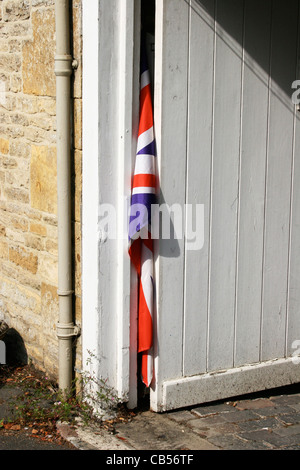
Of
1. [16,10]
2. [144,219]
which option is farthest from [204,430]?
[16,10]

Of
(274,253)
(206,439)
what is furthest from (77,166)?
(206,439)

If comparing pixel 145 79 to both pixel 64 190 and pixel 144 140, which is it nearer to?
pixel 144 140

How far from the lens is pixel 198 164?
4.33m

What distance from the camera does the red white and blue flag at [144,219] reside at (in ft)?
13.5

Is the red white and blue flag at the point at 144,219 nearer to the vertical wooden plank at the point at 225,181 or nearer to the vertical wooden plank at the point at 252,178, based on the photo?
the vertical wooden plank at the point at 225,181

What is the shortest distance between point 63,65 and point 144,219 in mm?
1037

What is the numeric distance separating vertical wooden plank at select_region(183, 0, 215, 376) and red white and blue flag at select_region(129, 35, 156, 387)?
0.25 metres

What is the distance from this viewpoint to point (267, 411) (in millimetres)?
4520

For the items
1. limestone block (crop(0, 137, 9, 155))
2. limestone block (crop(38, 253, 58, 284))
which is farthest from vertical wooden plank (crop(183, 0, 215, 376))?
limestone block (crop(0, 137, 9, 155))

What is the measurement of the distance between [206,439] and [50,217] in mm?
1724

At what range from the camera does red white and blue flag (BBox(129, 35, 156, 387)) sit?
162 inches

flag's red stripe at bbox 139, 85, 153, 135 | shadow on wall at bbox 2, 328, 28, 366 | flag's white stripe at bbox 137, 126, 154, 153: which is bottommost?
shadow on wall at bbox 2, 328, 28, 366

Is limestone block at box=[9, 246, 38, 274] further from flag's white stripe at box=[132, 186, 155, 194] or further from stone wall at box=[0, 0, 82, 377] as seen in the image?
flag's white stripe at box=[132, 186, 155, 194]

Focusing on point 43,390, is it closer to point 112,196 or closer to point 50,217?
point 50,217
